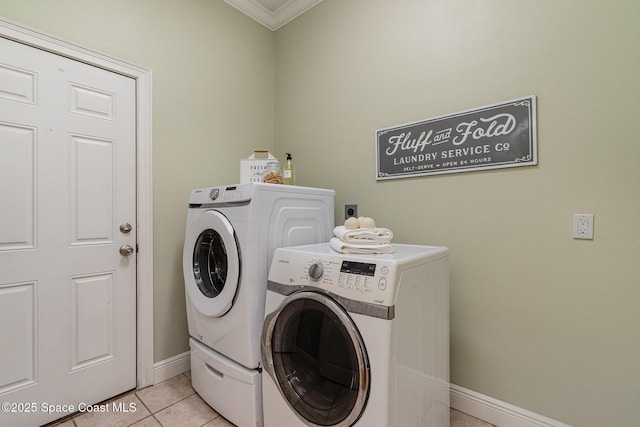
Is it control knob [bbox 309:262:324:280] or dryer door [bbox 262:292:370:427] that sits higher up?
control knob [bbox 309:262:324:280]

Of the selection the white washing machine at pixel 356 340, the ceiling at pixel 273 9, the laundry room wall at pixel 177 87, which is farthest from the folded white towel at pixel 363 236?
the ceiling at pixel 273 9

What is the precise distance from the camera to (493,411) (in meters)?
1.54

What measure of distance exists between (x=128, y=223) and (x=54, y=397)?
98 cm

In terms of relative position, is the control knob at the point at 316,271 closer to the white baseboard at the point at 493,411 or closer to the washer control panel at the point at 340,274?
the washer control panel at the point at 340,274

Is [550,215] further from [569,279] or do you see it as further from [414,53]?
[414,53]

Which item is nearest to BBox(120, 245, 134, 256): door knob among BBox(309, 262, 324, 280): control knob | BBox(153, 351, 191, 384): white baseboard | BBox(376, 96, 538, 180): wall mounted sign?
BBox(153, 351, 191, 384): white baseboard

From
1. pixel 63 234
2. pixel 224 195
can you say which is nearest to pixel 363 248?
pixel 224 195

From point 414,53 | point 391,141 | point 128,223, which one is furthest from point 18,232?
point 414,53

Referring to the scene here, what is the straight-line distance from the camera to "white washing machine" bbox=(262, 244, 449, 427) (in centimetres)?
100

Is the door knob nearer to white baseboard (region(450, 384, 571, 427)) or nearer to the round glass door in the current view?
the round glass door

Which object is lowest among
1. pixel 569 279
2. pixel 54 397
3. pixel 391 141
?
pixel 54 397

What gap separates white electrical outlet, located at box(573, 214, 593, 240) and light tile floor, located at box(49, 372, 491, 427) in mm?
1072

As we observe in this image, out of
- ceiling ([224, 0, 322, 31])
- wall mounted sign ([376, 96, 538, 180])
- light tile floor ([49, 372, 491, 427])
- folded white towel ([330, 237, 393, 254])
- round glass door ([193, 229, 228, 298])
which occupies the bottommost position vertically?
light tile floor ([49, 372, 491, 427])

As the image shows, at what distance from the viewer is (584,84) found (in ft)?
4.30
